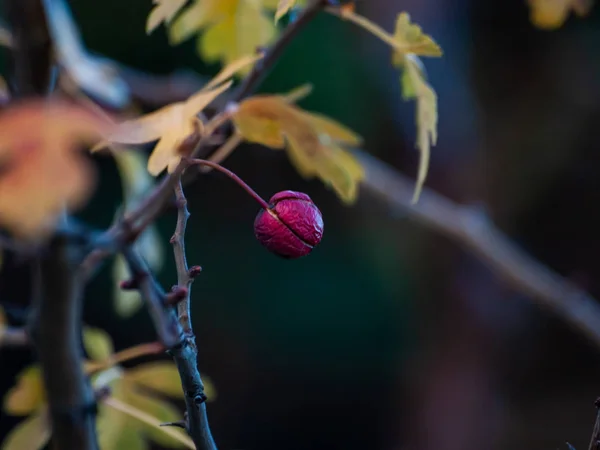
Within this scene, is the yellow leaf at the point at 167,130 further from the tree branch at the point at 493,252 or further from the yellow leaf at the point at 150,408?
the tree branch at the point at 493,252

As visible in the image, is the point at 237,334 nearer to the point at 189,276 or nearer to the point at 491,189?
the point at 491,189

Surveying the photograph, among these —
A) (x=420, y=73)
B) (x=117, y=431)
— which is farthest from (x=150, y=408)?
(x=420, y=73)

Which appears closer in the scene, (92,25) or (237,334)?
(92,25)

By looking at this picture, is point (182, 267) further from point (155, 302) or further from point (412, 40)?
point (412, 40)

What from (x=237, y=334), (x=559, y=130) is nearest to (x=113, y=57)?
(x=237, y=334)

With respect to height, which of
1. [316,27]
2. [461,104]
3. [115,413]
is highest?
[461,104]

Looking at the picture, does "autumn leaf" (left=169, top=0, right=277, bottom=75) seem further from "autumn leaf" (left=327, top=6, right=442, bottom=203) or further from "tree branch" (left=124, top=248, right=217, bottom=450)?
"tree branch" (left=124, top=248, right=217, bottom=450)

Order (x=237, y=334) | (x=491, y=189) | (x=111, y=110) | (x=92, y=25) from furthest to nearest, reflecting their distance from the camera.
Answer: (x=491, y=189) < (x=237, y=334) < (x=92, y=25) < (x=111, y=110)
